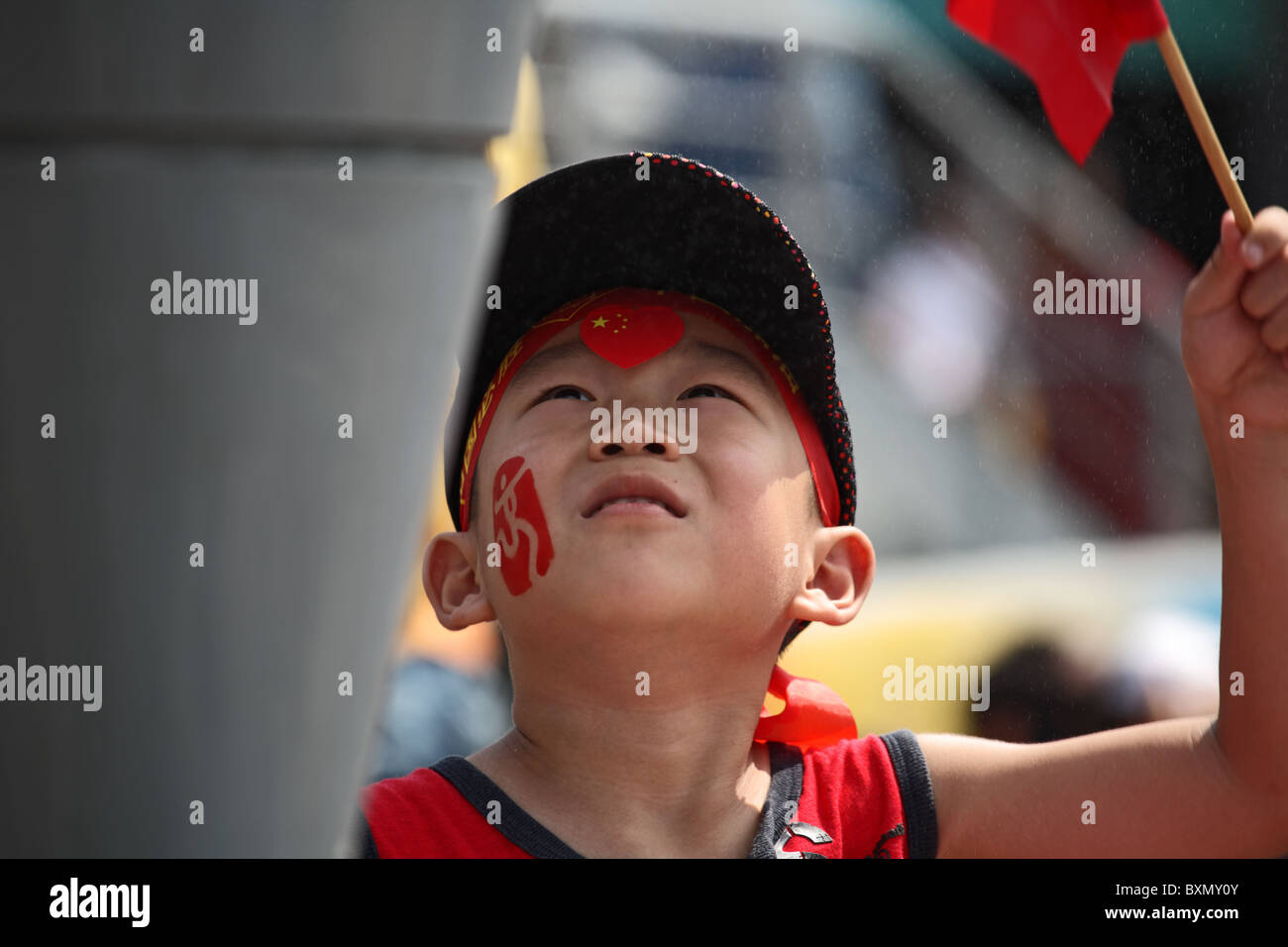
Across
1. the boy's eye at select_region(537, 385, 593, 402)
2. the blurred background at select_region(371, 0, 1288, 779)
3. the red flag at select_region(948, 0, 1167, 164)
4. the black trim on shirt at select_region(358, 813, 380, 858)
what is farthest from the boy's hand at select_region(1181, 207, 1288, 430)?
the blurred background at select_region(371, 0, 1288, 779)

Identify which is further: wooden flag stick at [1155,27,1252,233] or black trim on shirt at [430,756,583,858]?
black trim on shirt at [430,756,583,858]

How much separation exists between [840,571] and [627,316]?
200 millimetres

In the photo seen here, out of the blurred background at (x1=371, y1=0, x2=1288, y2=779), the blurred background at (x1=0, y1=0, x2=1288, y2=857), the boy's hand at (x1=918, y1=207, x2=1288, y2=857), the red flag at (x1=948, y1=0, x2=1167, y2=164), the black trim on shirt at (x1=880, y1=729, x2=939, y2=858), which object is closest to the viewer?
the blurred background at (x1=0, y1=0, x2=1288, y2=857)

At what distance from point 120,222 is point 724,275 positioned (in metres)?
0.47

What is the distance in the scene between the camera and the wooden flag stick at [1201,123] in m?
Result: 0.56

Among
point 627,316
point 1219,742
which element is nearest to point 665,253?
point 627,316

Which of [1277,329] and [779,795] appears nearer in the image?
[1277,329]

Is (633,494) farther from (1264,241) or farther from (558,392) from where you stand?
(1264,241)

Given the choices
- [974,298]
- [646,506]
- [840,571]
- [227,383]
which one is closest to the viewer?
[227,383]

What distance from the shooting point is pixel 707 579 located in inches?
27.6

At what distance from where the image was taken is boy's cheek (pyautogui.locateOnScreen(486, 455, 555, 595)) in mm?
711

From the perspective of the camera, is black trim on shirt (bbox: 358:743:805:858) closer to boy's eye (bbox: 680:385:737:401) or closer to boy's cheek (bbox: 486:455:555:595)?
boy's cheek (bbox: 486:455:555:595)

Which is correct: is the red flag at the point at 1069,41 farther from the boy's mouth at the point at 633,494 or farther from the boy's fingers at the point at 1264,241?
the boy's mouth at the point at 633,494
